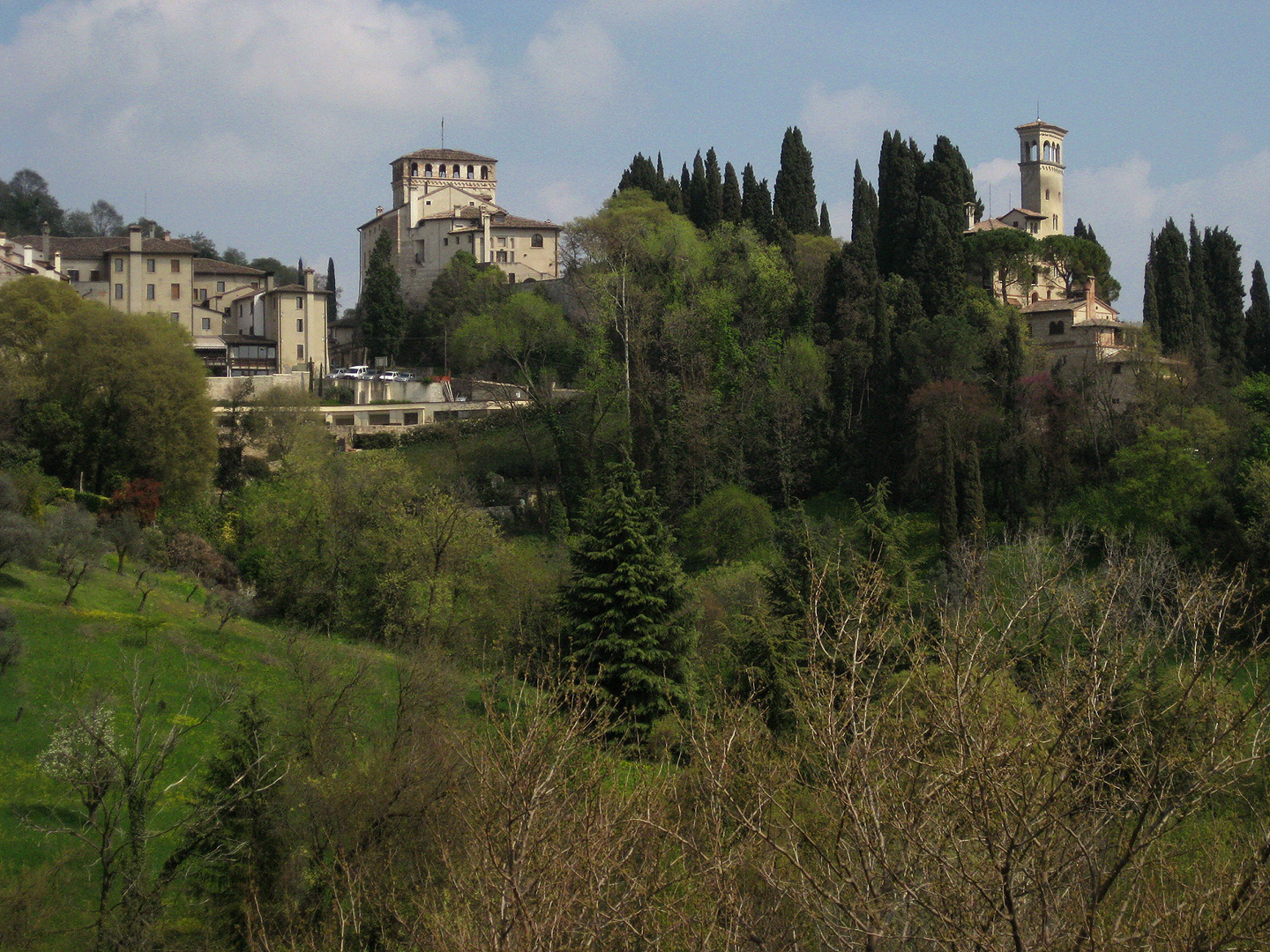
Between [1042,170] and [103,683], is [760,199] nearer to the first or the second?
[1042,170]

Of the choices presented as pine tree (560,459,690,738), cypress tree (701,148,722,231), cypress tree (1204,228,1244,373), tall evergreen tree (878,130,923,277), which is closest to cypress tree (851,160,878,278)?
tall evergreen tree (878,130,923,277)

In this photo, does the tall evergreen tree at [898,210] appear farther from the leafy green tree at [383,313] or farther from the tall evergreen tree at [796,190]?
the leafy green tree at [383,313]

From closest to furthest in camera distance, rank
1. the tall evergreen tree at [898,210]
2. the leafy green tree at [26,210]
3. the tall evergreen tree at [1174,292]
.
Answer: the tall evergreen tree at [1174,292], the tall evergreen tree at [898,210], the leafy green tree at [26,210]

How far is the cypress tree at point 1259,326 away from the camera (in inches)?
1750

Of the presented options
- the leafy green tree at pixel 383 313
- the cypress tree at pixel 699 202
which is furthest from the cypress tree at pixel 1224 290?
the leafy green tree at pixel 383 313

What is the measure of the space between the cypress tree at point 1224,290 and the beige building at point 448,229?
31023mm

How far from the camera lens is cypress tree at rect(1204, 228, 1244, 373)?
146 feet

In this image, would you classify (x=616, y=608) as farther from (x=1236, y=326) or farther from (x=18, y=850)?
(x=1236, y=326)

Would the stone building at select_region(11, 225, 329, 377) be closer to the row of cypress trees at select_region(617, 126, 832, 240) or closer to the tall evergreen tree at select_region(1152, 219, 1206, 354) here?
the row of cypress trees at select_region(617, 126, 832, 240)

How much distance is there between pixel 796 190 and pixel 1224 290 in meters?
17.6

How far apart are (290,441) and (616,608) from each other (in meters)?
22.9

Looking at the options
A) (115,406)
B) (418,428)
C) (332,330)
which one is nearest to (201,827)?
(115,406)

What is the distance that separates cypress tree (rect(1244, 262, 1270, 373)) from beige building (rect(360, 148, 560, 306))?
32.2 metres

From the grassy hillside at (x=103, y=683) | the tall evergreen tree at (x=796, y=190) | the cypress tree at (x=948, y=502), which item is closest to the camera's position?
the grassy hillside at (x=103, y=683)
